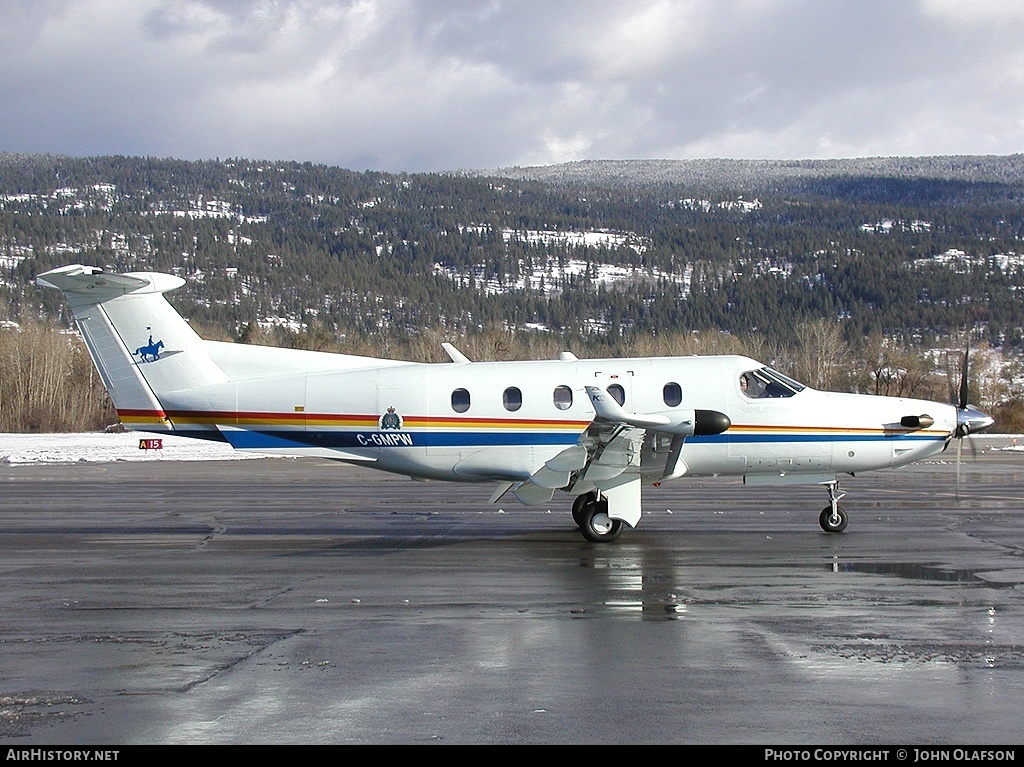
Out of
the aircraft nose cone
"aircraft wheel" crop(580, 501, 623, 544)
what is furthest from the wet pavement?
the aircraft nose cone

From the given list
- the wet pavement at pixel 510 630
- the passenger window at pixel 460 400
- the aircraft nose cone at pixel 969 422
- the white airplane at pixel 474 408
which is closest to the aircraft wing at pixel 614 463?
the white airplane at pixel 474 408

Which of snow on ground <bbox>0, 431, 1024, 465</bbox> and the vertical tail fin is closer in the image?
the vertical tail fin

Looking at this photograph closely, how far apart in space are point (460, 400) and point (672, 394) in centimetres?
327

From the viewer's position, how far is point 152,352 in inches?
683

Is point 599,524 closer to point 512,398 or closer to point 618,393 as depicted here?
point 618,393

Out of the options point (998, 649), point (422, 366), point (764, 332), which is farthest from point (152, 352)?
point (764, 332)

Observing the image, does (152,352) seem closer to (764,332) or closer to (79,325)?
(79,325)

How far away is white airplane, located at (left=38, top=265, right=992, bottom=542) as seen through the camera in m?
16.9

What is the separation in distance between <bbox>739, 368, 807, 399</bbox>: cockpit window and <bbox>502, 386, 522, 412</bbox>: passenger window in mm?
3459

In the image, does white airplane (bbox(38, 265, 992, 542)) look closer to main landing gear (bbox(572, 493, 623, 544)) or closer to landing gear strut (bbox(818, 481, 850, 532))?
landing gear strut (bbox(818, 481, 850, 532))

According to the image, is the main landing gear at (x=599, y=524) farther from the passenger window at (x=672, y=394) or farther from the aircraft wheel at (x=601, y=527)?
the passenger window at (x=672, y=394)

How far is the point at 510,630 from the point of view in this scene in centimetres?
962

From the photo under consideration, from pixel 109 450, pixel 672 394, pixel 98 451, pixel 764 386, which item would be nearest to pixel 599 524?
pixel 672 394
